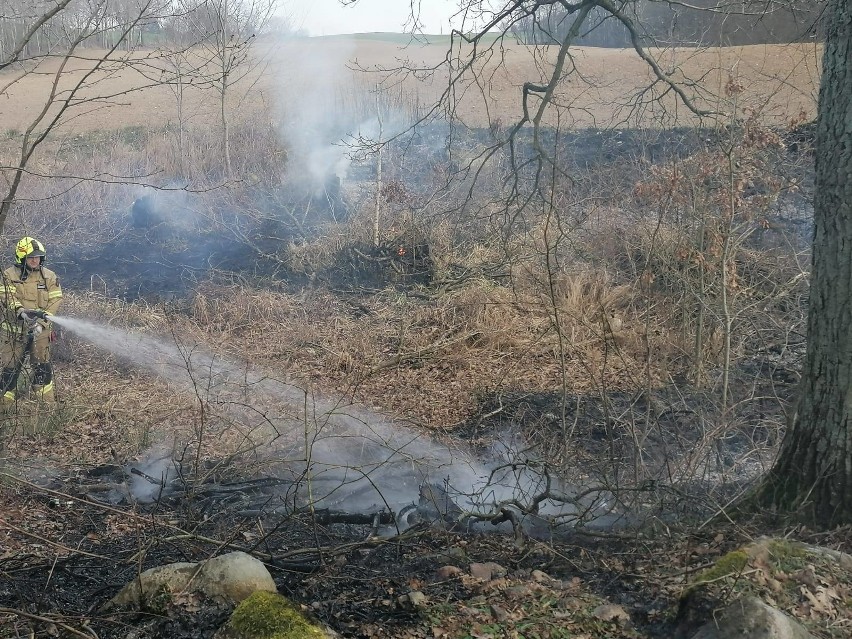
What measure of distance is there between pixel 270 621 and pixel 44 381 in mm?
6802

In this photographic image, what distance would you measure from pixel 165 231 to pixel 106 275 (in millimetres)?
2425

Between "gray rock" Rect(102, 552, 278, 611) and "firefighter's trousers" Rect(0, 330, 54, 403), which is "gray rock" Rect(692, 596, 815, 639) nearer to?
"gray rock" Rect(102, 552, 278, 611)

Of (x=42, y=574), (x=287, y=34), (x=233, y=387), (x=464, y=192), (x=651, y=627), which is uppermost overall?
(x=287, y=34)

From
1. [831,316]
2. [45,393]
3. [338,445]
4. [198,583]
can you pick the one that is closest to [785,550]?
[831,316]

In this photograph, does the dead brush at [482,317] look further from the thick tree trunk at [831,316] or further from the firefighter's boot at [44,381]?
the thick tree trunk at [831,316]

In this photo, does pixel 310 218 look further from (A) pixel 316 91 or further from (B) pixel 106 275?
(A) pixel 316 91

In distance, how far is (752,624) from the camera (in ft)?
10.4

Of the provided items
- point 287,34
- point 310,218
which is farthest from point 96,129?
point 310,218

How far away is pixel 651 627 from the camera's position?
3.60 m

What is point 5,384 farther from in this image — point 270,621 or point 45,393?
point 270,621

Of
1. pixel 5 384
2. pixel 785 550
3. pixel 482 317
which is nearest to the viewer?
pixel 785 550

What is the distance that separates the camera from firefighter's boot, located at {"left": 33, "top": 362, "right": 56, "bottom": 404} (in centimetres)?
892

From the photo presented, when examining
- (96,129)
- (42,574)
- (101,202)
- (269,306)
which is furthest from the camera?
(96,129)

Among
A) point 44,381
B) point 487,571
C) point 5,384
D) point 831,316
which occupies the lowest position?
point 44,381
